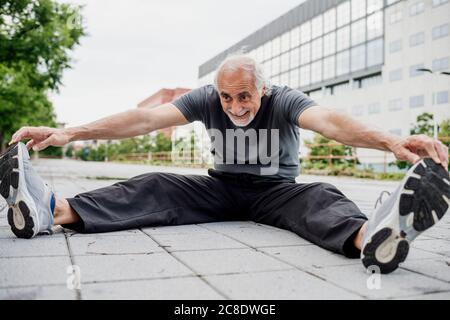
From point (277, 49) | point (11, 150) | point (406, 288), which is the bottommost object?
point (406, 288)

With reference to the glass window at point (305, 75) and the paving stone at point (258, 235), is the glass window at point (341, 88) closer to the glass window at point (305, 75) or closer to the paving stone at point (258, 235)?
the glass window at point (305, 75)

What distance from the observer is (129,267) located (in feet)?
6.49

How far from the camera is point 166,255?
2.24 meters

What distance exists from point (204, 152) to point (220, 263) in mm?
30024

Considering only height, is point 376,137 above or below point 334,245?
above

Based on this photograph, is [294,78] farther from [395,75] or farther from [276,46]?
[395,75]

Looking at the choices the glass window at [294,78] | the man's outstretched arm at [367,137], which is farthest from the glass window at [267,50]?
the man's outstretched arm at [367,137]

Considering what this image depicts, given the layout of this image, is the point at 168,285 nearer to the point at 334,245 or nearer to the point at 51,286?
the point at 51,286

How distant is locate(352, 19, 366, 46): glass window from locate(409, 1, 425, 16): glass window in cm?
431

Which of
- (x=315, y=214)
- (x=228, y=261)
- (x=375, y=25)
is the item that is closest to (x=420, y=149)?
(x=315, y=214)

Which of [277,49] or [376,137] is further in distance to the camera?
[277,49]

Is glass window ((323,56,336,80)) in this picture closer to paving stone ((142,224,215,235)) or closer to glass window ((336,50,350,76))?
glass window ((336,50,350,76))
